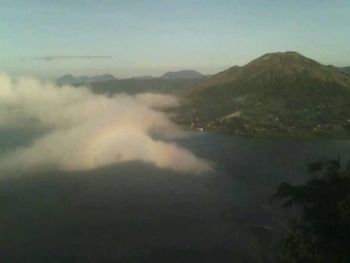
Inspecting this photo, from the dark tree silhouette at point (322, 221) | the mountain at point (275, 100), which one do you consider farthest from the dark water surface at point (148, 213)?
the mountain at point (275, 100)

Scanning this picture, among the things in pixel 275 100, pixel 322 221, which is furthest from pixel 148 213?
pixel 275 100

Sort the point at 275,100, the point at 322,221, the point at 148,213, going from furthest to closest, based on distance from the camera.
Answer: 1. the point at 275,100
2. the point at 148,213
3. the point at 322,221

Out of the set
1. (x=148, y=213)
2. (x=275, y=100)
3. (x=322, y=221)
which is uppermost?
(x=322, y=221)

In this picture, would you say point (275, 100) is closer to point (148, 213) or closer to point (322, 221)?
point (148, 213)

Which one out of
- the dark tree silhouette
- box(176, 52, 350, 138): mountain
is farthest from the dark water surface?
box(176, 52, 350, 138): mountain

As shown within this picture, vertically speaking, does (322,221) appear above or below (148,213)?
above

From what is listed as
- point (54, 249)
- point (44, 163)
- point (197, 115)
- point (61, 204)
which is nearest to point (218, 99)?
point (197, 115)

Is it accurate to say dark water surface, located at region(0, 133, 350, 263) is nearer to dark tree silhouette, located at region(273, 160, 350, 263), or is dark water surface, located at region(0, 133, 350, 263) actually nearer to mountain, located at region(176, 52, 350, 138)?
dark tree silhouette, located at region(273, 160, 350, 263)

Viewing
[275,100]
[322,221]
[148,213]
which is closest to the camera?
[322,221]
